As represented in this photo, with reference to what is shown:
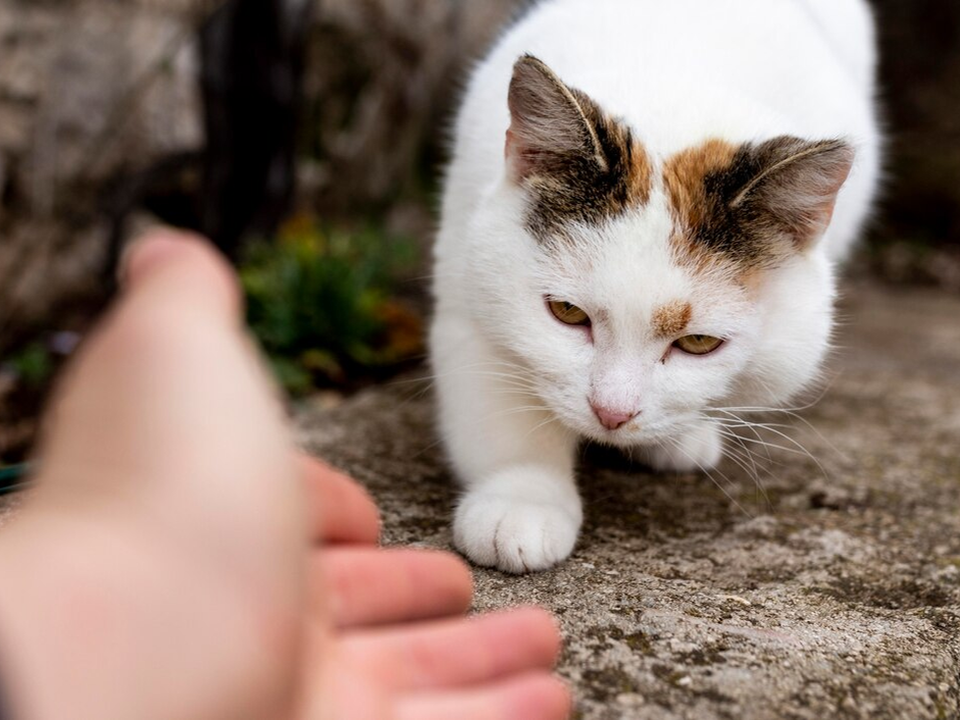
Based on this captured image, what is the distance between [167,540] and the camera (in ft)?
3.15

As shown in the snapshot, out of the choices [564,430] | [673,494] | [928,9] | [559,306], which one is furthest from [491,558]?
[928,9]

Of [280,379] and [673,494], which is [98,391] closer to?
[673,494]

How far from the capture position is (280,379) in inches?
143

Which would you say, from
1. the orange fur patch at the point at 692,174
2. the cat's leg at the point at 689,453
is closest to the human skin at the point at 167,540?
the orange fur patch at the point at 692,174

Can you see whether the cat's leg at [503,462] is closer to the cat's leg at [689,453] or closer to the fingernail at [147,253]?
the cat's leg at [689,453]

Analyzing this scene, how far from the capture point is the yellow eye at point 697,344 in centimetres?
189

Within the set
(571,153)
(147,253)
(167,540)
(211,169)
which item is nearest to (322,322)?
(211,169)

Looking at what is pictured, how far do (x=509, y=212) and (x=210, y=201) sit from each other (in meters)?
2.61

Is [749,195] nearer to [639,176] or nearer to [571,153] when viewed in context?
[639,176]

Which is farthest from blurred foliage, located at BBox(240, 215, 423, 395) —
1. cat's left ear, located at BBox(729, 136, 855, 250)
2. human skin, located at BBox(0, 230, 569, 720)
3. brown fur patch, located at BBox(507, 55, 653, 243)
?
human skin, located at BBox(0, 230, 569, 720)

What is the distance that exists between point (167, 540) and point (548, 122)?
1289mm

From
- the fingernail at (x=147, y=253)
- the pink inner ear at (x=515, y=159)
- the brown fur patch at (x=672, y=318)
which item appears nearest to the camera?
the fingernail at (x=147, y=253)

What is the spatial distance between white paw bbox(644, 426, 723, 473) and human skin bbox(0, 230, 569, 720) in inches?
54.3

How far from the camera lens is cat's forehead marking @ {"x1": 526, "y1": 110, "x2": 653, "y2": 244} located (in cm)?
193
